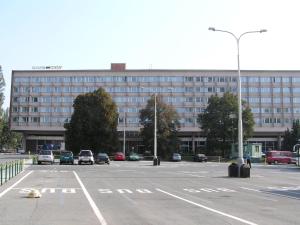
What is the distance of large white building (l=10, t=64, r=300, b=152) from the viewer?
132m

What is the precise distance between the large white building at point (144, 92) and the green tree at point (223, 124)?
1176 inches

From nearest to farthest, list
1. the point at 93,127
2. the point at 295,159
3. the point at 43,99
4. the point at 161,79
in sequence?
1. the point at 295,159
2. the point at 93,127
3. the point at 161,79
4. the point at 43,99

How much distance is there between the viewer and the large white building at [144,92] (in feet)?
433

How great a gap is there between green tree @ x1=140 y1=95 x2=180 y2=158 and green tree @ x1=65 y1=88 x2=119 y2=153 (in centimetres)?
1103

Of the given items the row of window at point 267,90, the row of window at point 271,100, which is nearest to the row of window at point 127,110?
the row of window at point 271,100

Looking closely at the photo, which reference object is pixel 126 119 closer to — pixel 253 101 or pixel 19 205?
pixel 253 101

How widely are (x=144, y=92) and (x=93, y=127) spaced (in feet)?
154

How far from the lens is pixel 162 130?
99.1 m

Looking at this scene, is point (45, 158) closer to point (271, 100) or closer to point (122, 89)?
point (122, 89)

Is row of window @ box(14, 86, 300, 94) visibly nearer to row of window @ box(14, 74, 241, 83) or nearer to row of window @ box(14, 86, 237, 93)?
row of window @ box(14, 86, 237, 93)

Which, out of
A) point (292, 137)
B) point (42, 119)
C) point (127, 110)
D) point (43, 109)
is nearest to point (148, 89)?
point (127, 110)

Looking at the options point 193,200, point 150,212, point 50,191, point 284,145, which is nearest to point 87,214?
point 150,212

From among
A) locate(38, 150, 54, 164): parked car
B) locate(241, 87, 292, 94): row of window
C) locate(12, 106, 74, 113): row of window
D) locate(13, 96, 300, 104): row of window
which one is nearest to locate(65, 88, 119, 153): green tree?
locate(38, 150, 54, 164): parked car

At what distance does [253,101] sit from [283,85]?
30.5 ft
